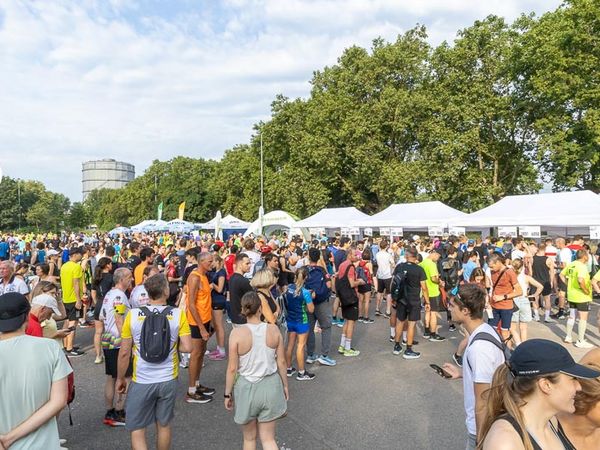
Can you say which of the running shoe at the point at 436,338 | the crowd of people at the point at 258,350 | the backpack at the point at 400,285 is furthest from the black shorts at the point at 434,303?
the backpack at the point at 400,285

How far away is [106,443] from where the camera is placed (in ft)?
15.2

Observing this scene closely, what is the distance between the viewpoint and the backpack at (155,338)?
11.7ft

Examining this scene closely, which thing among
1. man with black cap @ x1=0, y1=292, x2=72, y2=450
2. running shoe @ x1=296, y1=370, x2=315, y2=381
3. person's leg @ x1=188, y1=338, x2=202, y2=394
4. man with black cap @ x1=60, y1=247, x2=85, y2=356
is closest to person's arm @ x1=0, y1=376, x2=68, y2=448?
man with black cap @ x1=0, y1=292, x2=72, y2=450

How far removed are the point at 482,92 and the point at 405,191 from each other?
8.13 meters

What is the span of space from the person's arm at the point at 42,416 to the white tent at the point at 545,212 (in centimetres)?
1597

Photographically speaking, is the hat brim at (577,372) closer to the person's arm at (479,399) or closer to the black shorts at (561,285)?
the person's arm at (479,399)

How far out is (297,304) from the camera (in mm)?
6461

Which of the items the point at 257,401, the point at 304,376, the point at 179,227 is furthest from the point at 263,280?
the point at 179,227

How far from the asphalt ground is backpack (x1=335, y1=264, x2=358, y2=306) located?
974 millimetres

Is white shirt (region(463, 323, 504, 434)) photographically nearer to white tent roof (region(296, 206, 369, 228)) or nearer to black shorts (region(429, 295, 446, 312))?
black shorts (region(429, 295, 446, 312))

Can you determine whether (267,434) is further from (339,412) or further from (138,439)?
(339,412)

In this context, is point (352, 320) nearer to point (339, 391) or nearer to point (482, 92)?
point (339, 391)

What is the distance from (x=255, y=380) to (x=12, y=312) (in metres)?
1.77

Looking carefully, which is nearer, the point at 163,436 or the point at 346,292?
the point at 163,436
